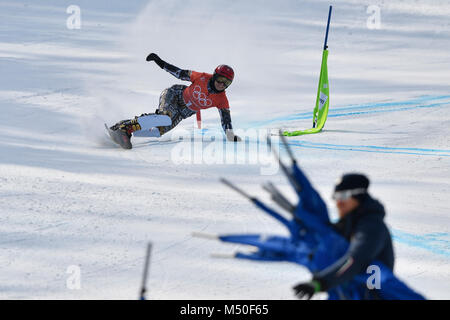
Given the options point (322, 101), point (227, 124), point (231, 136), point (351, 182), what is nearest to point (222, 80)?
Answer: point (227, 124)

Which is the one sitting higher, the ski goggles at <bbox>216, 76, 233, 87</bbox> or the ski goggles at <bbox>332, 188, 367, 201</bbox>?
the ski goggles at <bbox>216, 76, 233, 87</bbox>

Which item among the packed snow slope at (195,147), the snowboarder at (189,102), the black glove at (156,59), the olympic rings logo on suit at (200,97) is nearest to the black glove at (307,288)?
the packed snow slope at (195,147)

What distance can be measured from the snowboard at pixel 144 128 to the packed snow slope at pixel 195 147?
154 mm

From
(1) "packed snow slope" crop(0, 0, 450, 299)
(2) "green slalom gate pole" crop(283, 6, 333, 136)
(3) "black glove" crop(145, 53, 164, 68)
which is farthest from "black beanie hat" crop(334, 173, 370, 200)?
(2) "green slalom gate pole" crop(283, 6, 333, 136)

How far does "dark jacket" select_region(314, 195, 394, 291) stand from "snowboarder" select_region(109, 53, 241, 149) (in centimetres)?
607

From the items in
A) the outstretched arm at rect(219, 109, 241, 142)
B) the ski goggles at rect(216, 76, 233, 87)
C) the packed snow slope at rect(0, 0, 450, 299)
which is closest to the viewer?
the packed snow slope at rect(0, 0, 450, 299)

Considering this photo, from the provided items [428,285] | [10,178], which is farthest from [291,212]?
[10,178]

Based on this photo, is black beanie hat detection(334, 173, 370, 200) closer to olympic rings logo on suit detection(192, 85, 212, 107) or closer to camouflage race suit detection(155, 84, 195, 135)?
olympic rings logo on suit detection(192, 85, 212, 107)

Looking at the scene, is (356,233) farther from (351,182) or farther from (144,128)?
(144,128)

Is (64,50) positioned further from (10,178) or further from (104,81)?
(10,178)

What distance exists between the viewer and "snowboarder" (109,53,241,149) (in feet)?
30.5

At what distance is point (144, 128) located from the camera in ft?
30.9

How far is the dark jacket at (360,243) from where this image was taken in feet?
9.57

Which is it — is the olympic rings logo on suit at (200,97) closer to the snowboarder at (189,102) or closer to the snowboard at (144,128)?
the snowboarder at (189,102)
